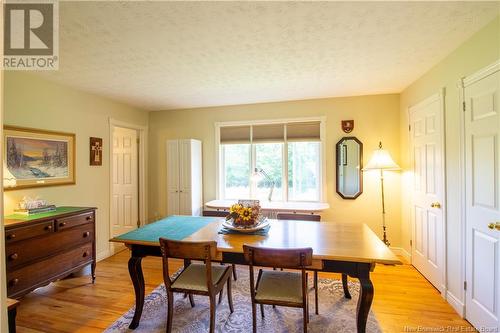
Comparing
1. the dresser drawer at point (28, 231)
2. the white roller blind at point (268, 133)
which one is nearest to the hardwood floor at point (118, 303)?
the dresser drawer at point (28, 231)

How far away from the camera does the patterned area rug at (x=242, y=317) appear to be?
2.11m

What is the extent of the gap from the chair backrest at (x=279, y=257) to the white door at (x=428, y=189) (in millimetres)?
1913

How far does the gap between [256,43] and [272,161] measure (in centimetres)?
236

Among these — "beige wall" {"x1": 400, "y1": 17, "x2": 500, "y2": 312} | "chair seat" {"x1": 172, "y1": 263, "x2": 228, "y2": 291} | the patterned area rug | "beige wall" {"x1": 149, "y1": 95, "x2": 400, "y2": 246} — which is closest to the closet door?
"beige wall" {"x1": 149, "y1": 95, "x2": 400, "y2": 246}

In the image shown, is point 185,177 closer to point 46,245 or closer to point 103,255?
point 103,255

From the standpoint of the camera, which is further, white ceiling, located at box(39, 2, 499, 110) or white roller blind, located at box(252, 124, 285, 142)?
white roller blind, located at box(252, 124, 285, 142)

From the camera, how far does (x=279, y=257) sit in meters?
1.67

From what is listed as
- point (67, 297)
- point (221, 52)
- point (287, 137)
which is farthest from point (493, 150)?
point (67, 297)

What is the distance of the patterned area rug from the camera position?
211 centimetres

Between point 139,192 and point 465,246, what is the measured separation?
4696mm

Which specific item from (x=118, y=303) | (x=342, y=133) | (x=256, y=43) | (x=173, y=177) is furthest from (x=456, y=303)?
(x=173, y=177)

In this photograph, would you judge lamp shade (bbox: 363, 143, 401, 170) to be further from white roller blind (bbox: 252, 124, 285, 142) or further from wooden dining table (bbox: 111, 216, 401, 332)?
white roller blind (bbox: 252, 124, 285, 142)

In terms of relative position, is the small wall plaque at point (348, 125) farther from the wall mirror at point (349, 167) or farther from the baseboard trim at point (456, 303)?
the baseboard trim at point (456, 303)

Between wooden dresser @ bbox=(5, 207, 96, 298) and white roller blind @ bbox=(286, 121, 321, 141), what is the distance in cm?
312
